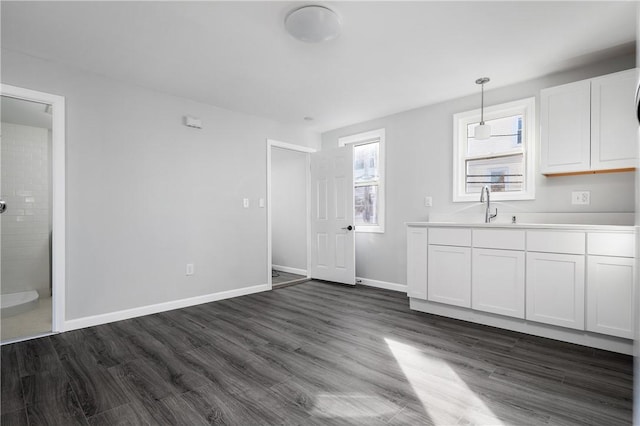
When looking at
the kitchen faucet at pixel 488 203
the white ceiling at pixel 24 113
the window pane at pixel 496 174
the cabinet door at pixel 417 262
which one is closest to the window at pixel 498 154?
the window pane at pixel 496 174

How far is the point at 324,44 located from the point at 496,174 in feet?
7.74

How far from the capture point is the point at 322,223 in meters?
4.94

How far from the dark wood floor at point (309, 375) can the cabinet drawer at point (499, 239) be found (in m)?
0.76

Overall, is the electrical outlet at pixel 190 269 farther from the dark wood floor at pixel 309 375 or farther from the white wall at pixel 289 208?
the white wall at pixel 289 208

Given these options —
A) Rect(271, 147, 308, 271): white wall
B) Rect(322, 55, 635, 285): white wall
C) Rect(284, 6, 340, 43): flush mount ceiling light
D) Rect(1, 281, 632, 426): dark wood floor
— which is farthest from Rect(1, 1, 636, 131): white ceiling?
Rect(1, 281, 632, 426): dark wood floor

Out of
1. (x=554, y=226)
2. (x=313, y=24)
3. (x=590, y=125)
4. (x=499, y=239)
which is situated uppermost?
(x=313, y=24)

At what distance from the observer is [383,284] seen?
443 cm

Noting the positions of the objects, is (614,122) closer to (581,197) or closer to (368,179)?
(581,197)

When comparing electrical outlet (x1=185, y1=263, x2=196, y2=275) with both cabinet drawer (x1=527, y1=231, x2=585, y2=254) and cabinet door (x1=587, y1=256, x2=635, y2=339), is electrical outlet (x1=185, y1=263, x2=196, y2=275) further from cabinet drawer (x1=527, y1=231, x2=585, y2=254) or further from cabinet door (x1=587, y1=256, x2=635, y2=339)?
cabinet door (x1=587, y1=256, x2=635, y2=339)

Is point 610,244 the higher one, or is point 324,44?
point 324,44

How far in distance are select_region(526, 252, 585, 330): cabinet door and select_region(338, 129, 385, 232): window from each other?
2.06m

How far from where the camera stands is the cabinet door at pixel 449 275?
3023mm

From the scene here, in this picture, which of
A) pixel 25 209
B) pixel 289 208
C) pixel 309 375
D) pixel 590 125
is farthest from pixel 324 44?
pixel 289 208

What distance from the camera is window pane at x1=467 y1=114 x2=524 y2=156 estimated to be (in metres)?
3.40
